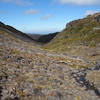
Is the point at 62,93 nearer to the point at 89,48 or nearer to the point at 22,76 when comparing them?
the point at 22,76

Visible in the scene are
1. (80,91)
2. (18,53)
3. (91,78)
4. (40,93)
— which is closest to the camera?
(40,93)

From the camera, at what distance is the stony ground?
1396 centimetres

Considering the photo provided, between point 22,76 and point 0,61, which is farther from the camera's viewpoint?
point 0,61

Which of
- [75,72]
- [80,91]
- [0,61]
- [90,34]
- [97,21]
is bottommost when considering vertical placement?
[80,91]

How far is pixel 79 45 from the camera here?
2179 inches

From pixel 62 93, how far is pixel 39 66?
6000 millimetres

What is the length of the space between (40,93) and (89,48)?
38929mm

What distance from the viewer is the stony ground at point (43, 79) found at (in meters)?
14.0

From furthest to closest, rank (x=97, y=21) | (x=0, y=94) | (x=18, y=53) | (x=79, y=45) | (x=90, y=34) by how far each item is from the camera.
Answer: (x=97, y=21) → (x=90, y=34) → (x=79, y=45) → (x=18, y=53) → (x=0, y=94)

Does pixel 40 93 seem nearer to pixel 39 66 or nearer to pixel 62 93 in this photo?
pixel 62 93

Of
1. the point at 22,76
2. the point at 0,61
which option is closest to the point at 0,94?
the point at 22,76

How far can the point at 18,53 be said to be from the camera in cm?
2184

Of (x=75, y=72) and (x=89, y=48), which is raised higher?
(x=89, y=48)

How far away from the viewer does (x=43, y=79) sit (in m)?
16.5
